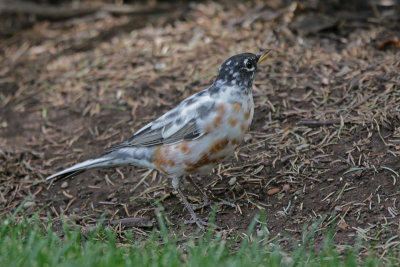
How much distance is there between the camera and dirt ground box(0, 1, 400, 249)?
4.91 metres

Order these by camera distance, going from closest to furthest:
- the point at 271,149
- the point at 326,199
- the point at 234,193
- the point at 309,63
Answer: the point at 326,199 → the point at 234,193 → the point at 271,149 → the point at 309,63

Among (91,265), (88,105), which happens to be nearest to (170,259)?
(91,265)

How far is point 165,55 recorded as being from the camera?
732 cm

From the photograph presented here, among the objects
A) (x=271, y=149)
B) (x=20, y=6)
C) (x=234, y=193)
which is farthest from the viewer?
(x=20, y=6)

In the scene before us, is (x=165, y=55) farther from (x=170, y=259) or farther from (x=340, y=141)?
(x=170, y=259)

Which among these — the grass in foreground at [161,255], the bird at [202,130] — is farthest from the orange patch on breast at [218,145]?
the grass in foreground at [161,255]

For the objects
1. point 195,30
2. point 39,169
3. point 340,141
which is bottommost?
point 39,169

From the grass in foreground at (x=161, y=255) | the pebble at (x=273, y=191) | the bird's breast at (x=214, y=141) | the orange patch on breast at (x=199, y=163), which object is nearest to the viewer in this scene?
the grass in foreground at (x=161, y=255)

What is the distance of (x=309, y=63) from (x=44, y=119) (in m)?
3.17

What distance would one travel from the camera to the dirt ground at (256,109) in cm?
491

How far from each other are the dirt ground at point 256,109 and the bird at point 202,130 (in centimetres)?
49

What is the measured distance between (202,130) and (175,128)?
32 cm

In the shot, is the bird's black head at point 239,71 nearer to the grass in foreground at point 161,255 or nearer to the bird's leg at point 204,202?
the bird's leg at point 204,202

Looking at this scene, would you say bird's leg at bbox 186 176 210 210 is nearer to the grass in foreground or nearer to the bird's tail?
the bird's tail
